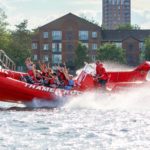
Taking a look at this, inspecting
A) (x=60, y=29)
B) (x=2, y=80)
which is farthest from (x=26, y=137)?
(x=60, y=29)

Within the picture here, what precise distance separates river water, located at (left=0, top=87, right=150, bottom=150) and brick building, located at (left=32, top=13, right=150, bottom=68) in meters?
84.7

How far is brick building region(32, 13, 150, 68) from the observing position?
11881 centimetres

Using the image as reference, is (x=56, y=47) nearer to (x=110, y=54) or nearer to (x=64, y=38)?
(x=64, y=38)

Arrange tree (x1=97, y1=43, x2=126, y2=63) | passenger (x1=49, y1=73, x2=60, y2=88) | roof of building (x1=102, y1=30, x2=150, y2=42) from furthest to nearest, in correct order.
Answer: roof of building (x1=102, y1=30, x2=150, y2=42) < tree (x1=97, y1=43, x2=126, y2=63) < passenger (x1=49, y1=73, x2=60, y2=88)

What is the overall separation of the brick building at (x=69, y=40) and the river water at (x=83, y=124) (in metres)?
84.7

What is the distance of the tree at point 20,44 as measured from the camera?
9138 centimetres

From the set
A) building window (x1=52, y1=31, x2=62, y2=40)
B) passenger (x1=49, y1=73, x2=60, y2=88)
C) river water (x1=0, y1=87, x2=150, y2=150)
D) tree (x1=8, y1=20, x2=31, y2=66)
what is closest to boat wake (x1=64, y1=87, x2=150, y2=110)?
river water (x1=0, y1=87, x2=150, y2=150)

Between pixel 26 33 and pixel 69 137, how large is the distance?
77.7 metres

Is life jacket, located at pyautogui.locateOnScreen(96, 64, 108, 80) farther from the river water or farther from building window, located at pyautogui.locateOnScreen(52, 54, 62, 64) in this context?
building window, located at pyautogui.locateOnScreen(52, 54, 62, 64)

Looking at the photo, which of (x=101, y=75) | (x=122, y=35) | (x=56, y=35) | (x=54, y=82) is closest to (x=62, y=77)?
(x=54, y=82)

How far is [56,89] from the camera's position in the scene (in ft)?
101

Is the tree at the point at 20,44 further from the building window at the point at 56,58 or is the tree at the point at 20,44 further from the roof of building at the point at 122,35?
the roof of building at the point at 122,35

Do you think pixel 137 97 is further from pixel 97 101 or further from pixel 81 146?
pixel 81 146

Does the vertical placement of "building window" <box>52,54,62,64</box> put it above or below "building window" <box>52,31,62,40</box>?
below
